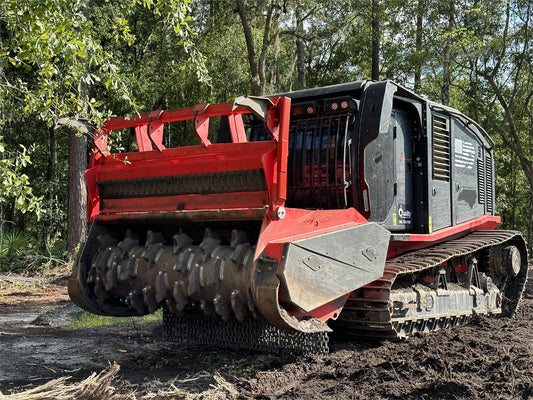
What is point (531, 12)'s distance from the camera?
22.4m

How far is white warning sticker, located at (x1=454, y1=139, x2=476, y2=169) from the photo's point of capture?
8.02 metres

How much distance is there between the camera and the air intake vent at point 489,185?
9158 millimetres

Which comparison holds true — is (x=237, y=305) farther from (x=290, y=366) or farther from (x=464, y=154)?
(x=464, y=154)

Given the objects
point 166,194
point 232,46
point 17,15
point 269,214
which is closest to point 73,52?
point 17,15

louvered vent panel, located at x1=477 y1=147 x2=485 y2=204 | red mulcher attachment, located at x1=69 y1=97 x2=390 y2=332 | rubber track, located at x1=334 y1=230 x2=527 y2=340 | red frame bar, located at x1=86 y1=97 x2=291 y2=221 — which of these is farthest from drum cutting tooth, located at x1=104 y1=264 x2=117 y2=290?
louvered vent panel, located at x1=477 y1=147 x2=485 y2=204

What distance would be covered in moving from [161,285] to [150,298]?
253mm

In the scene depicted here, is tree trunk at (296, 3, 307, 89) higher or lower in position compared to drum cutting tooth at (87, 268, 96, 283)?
higher

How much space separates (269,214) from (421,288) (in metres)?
2.47

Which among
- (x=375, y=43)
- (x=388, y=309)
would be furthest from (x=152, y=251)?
(x=375, y=43)

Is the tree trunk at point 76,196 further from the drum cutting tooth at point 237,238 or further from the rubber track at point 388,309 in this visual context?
the drum cutting tooth at point 237,238

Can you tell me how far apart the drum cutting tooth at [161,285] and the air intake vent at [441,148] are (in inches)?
134

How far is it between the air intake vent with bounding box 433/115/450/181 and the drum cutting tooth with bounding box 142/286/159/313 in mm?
3503

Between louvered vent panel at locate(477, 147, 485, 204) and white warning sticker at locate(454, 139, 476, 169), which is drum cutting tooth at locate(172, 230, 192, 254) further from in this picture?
louvered vent panel at locate(477, 147, 485, 204)

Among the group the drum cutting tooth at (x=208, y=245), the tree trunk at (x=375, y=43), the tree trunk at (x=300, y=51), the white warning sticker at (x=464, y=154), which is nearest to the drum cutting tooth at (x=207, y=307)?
the drum cutting tooth at (x=208, y=245)
